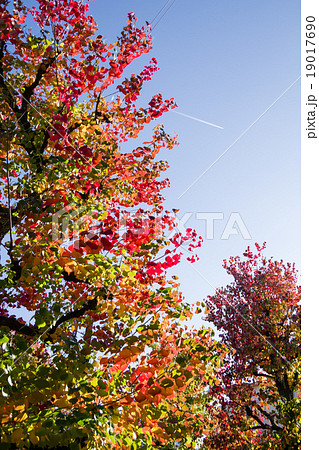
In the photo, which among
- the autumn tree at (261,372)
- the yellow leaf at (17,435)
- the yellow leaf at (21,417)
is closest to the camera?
the yellow leaf at (17,435)

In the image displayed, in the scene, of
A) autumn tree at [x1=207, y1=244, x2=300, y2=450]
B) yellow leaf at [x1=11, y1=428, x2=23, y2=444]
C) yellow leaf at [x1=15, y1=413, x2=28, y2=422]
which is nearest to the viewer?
yellow leaf at [x1=11, y1=428, x2=23, y2=444]

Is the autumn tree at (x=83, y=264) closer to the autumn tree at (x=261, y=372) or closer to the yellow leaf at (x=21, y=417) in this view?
the yellow leaf at (x=21, y=417)

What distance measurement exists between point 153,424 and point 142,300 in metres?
1.46

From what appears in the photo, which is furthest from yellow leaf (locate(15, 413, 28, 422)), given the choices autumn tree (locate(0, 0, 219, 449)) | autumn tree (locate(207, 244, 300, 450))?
autumn tree (locate(207, 244, 300, 450))

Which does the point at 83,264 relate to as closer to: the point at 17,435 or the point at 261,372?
the point at 17,435

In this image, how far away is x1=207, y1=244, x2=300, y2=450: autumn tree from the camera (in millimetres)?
10586

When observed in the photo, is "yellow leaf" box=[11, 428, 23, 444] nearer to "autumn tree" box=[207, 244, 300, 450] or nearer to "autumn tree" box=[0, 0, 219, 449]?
"autumn tree" box=[0, 0, 219, 449]

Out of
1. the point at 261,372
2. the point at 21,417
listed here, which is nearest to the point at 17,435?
the point at 21,417

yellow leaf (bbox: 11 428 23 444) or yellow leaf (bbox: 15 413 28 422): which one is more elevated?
→ yellow leaf (bbox: 15 413 28 422)

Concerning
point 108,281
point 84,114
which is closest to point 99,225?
point 108,281

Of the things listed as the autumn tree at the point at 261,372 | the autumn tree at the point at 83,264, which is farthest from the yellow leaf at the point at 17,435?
the autumn tree at the point at 261,372

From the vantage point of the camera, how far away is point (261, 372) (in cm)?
1180

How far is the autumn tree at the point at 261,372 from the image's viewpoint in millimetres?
10586

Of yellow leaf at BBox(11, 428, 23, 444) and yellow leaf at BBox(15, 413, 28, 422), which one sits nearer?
yellow leaf at BBox(11, 428, 23, 444)
